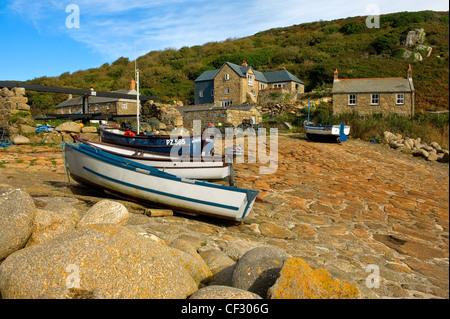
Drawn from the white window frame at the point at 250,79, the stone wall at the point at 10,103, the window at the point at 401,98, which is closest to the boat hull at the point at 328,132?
the window at the point at 401,98

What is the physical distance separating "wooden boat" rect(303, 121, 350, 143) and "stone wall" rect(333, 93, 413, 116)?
1237 cm

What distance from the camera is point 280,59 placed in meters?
48.6

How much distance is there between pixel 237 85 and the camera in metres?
36.5

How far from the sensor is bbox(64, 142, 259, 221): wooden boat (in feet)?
18.9

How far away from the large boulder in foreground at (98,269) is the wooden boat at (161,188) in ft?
9.21

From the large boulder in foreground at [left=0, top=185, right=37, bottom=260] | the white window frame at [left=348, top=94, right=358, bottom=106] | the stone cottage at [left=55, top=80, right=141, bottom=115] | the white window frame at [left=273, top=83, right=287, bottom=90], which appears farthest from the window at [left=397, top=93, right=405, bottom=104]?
the large boulder in foreground at [left=0, top=185, right=37, bottom=260]

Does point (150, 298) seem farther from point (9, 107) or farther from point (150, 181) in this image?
A: point (9, 107)

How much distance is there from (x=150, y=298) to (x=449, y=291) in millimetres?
3815

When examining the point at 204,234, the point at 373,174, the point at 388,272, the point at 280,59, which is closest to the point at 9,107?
the point at 204,234

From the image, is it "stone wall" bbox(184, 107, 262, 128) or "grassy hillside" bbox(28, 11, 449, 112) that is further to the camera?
"grassy hillside" bbox(28, 11, 449, 112)

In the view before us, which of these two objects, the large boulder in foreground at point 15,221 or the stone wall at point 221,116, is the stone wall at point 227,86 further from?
the large boulder in foreground at point 15,221

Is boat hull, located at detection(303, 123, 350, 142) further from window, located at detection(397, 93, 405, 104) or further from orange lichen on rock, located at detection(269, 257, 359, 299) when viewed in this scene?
orange lichen on rock, located at detection(269, 257, 359, 299)

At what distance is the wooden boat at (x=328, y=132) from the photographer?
17281 mm

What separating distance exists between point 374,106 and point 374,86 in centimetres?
193
